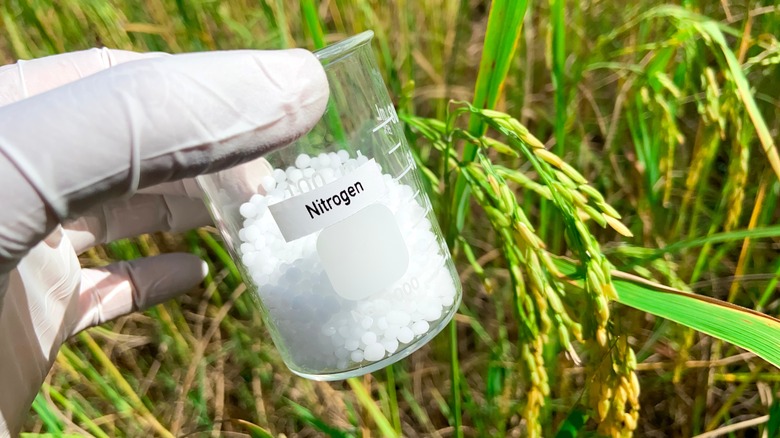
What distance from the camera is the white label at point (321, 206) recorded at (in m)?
0.61

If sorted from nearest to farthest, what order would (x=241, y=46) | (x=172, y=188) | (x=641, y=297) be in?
(x=641, y=297)
(x=172, y=188)
(x=241, y=46)

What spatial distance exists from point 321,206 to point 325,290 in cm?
10

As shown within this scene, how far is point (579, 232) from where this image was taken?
60 centimetres

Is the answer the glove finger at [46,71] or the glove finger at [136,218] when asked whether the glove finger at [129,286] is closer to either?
the glove finger at [136,218]

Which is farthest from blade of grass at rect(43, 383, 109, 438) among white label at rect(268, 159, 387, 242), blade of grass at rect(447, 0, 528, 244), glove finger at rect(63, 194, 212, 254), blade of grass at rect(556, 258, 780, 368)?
blade of grass at rect(556, 258, 780, 368)

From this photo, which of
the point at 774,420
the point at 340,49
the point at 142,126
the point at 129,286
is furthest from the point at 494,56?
the point at 129,286

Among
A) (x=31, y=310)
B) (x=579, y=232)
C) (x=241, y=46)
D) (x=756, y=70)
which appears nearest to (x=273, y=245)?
(x=579, y=232)

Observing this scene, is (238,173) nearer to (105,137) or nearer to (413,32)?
(105,137)

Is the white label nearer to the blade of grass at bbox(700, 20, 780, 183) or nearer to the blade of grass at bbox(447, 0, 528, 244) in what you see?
the blade of grass at bbox(447, 0, 528, 244)

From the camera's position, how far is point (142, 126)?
583mm

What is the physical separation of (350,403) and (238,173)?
596 millimetres

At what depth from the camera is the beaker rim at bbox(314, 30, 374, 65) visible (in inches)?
24.6

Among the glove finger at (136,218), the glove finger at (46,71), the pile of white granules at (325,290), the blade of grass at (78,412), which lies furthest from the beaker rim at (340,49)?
the blade of grass at (78,412)

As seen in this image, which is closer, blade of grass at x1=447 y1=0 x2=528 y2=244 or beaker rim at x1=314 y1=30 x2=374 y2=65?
beaker rim at x1=314 y1=30 x2=374 y2=65
